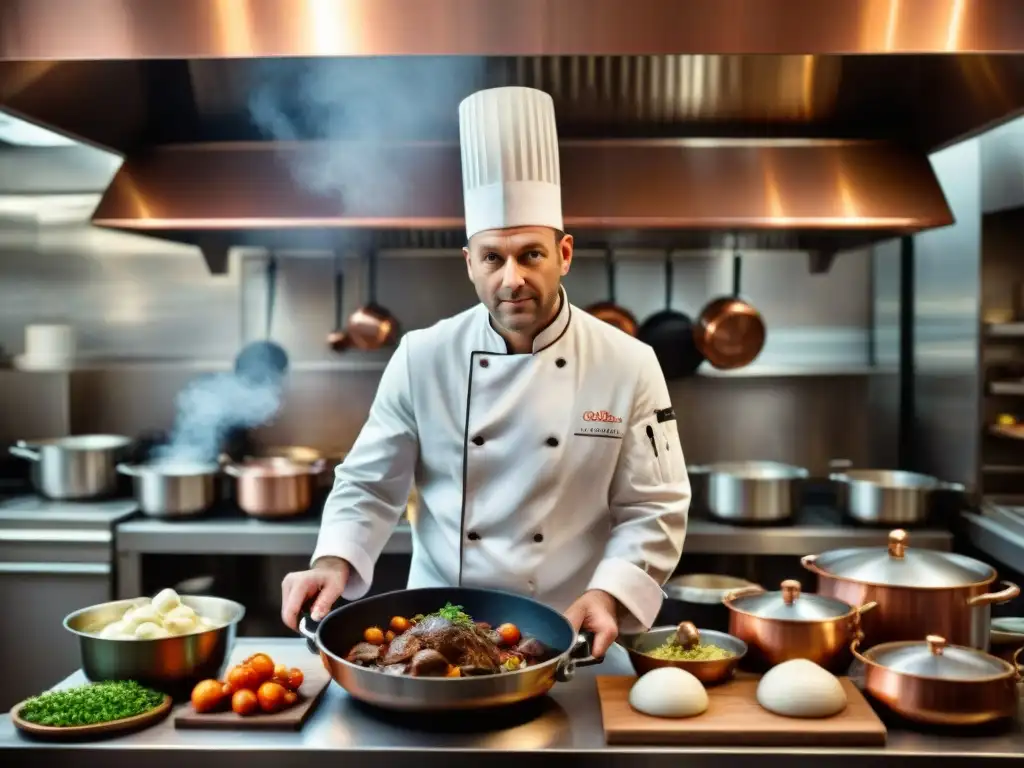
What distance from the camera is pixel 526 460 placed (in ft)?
7.48

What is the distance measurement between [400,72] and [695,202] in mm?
1037

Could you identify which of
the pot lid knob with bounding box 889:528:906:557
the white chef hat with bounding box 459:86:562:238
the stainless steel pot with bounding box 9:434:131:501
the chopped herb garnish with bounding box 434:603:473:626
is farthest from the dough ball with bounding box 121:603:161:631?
the stainless steel pot with bounding box 9:434:131:501

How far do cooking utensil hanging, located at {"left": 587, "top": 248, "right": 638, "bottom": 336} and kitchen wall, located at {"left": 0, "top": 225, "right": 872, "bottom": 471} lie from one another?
103 millimetres

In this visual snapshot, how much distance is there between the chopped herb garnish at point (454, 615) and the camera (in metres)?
1.73

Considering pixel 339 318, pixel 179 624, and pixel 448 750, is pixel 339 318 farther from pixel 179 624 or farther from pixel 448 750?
pixel 448 750

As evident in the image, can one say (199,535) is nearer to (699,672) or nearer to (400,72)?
(400,72)

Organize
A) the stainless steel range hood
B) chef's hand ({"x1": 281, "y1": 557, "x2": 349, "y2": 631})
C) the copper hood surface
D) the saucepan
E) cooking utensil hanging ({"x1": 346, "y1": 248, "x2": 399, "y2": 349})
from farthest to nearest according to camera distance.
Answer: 1. cooking utensil hanging ({"x1": 346, "y1": 248, "x2": 399, "y2": 349})
2. the copper hood surface
3. the stainless steel range hood
4. chef's hand ({"x1": 281, "y1": 557, "x2": 349, "y2": 631})
5. the saucepan

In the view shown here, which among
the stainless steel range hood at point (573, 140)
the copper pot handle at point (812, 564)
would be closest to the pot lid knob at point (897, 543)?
the copper pot handle at point (812, 564)

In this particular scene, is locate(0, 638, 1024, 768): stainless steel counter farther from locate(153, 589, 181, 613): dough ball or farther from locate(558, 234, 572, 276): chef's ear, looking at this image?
locate(558, 234, 572, 276): chef's ear

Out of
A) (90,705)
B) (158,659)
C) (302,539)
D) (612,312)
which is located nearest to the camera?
(90,705)

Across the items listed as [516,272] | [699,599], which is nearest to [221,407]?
[699,599]

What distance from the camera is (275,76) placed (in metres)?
3.10

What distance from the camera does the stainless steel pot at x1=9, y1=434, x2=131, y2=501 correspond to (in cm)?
370

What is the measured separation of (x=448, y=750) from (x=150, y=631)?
62 centimetres
